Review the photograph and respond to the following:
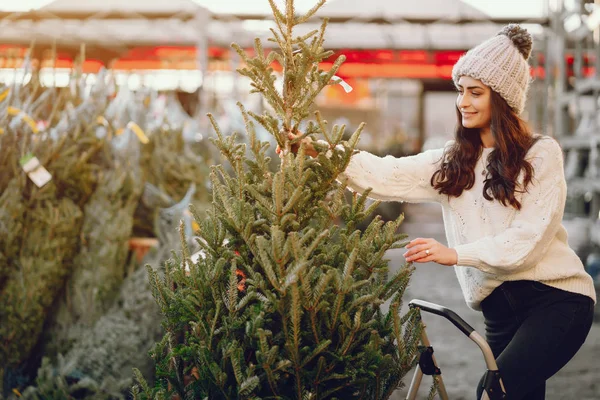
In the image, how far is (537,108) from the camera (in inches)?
594

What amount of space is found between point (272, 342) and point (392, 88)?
28.7m

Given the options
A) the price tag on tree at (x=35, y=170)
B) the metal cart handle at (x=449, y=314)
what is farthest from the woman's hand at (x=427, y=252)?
the price tag on tree at (x=35, y=170)

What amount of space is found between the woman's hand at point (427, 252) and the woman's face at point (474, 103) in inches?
26.0

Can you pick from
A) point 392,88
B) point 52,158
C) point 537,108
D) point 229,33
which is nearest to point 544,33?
point 537,108

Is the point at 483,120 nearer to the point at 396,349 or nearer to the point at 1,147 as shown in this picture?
the point at 396,349

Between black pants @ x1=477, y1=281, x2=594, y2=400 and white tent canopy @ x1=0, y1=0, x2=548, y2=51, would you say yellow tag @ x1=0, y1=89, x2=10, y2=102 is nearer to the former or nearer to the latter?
black pants @ x1=477, y1=281, x2=594, y2=400

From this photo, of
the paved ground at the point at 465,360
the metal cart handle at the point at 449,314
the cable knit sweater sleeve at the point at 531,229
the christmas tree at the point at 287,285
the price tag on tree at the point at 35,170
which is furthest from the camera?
the paved ground at the point at 465,360

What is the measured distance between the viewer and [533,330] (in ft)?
9.40

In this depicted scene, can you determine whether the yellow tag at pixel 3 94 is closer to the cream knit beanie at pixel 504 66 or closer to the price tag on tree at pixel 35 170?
the price tag on tree at pixel 35 170

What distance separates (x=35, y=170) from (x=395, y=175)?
2.24m

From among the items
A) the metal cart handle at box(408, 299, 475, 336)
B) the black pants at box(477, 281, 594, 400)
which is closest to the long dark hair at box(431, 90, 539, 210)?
the black pants at box(477, 281, 594, 400)

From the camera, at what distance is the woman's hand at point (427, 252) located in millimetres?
2617

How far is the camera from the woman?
111 inches

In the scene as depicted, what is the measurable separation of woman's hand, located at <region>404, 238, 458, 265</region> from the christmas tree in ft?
0.20
